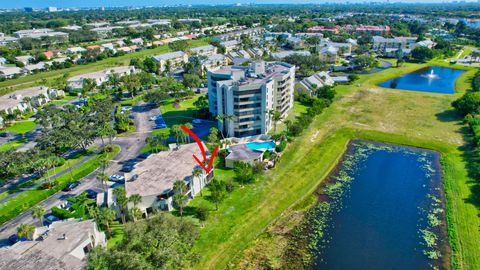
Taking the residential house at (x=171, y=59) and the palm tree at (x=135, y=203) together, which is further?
the residential house at (x=171, y=59)

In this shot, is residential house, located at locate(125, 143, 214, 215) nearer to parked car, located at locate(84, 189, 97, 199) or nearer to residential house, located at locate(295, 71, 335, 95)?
parked car, located at locate(84, 189, 97, 199)

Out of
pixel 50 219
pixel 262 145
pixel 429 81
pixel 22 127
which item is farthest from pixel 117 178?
pixel 429 81

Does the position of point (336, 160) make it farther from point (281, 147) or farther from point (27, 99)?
point (27, 99)

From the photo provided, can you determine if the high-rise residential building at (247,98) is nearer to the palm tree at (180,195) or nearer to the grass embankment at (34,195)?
the palm tree at (180,195)

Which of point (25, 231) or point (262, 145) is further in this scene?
point (262, 145)

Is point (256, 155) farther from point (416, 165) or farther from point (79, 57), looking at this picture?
point (79, 57)

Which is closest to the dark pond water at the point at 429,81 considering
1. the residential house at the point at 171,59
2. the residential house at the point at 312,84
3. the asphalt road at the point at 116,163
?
the residential house at the point at 312,84

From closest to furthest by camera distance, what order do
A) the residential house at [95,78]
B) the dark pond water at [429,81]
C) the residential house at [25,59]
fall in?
1. the residential house at [95,78]
2. the dark pond water at [429,81]
3. the residential house at [25,59]
